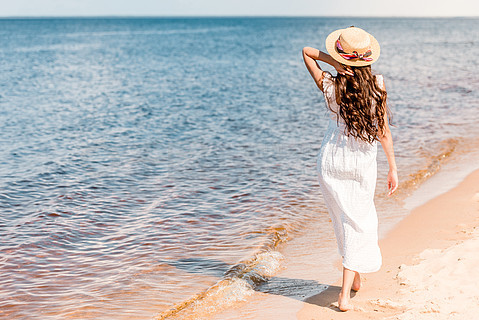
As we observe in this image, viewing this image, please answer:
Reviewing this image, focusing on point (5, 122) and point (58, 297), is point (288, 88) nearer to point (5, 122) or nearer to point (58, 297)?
point (5, 122)

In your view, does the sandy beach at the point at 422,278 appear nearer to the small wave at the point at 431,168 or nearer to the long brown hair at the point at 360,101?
the long brown hair at the point at 360,101

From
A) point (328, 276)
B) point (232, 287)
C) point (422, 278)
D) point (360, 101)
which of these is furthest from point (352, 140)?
point (232, 287)

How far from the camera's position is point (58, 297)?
16.9 ft

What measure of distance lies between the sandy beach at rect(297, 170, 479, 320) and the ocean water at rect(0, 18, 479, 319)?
3.01 feet

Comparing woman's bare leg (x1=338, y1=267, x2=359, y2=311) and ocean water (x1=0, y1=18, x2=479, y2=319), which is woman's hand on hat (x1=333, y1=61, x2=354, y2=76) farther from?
ocean water (x1=0, y1=18, x2=479, y2=319)

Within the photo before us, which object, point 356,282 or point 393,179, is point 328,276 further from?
point 393,179

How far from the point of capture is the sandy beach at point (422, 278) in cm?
409

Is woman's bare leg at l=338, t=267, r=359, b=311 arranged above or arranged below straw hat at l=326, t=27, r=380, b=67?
below

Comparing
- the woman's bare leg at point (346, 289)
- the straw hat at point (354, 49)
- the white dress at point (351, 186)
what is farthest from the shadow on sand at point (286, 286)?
the straw hat at point (354, 49)

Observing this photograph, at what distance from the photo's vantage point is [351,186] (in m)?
4.09

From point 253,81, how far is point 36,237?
63.8 feet

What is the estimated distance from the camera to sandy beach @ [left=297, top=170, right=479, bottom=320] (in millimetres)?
4094

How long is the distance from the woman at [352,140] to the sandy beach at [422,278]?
307mm

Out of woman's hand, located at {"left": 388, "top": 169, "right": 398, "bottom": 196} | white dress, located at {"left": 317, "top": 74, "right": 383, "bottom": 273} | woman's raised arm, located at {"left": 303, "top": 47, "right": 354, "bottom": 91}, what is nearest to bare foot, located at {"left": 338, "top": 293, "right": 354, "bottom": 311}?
white dress, located at {"left": 317, "top": 74, "right": 383, "bottom": 273}
